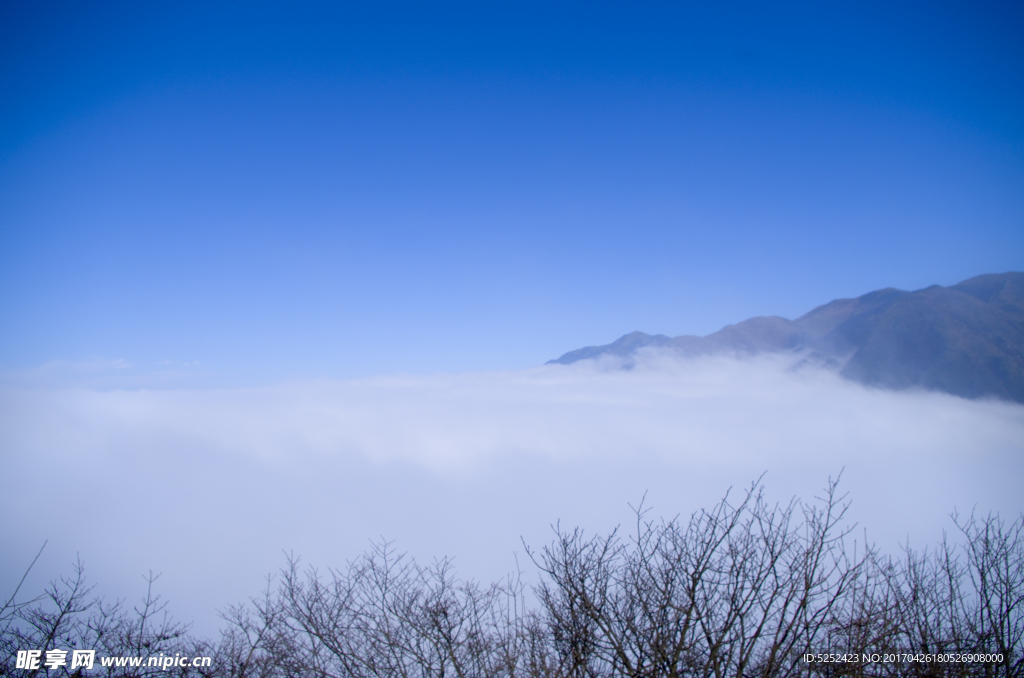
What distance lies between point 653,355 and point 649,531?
184m

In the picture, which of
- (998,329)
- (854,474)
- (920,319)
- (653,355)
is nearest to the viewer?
(998,329)

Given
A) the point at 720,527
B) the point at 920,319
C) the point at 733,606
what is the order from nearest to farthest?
the point at 733,606, the point at 720,527, the point at 920,319

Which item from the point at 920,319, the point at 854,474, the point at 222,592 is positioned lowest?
the point at 222,592

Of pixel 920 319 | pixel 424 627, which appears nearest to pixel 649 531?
pixel 424 627

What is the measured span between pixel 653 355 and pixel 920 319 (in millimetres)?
99318

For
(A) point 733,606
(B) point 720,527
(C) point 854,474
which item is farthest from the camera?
(C) point 854,474

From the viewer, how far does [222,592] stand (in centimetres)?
17550

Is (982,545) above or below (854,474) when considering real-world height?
above

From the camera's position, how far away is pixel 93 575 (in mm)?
192000

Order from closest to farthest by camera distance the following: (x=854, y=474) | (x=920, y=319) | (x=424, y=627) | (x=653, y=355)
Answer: (x=424, y=627)
(x=920, y=319)
(x=854, y=474)
(x=653, y=355)

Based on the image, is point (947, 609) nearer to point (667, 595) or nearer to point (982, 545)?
point (982, 545)

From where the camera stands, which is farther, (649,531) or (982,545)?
(982,545)

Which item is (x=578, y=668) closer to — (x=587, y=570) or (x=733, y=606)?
(x=587, y=570)

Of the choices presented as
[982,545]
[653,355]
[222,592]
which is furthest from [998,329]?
[222,592]
